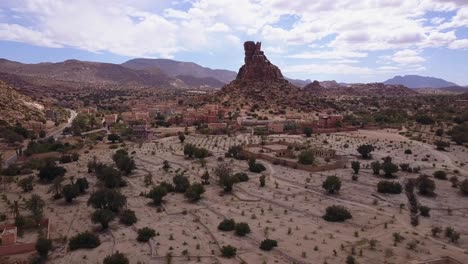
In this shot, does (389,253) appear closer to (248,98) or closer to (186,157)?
(186,157)

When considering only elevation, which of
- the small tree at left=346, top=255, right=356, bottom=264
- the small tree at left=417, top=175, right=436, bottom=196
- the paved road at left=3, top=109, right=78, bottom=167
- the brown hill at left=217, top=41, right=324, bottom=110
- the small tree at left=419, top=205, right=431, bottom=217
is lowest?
the paved road at left=3, top=109, right=78, bottom=167

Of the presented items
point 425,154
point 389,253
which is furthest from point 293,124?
point 389,253

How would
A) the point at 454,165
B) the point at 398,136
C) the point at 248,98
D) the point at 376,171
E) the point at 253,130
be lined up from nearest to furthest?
the point at 376,171, the point at 454,165, the point at 398,136, the point at 253,130, the point at 248,98

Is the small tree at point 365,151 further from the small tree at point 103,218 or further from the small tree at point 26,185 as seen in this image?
the small tree at point 26,185

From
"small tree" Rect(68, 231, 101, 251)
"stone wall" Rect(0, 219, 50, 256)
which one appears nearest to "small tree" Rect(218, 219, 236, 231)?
"small tree" Rect(68, 231, 101, 251)

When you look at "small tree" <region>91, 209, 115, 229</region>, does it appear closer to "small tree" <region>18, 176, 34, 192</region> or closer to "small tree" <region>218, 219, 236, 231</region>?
"small tree" <region>218, 219, 236, 231</region>
